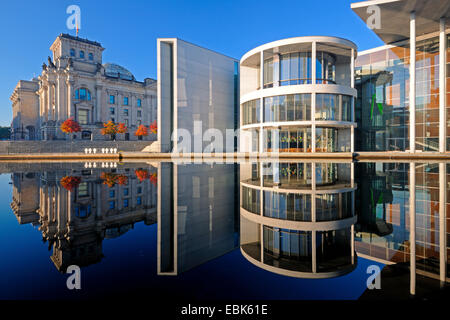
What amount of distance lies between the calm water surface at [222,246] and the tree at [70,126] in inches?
1971

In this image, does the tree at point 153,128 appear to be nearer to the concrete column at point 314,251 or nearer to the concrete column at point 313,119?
the concrete column at point 313,119

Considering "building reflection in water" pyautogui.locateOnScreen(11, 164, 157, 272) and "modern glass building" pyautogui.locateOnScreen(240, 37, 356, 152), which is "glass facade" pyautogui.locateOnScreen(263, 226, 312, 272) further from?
"modern glass building" pyautogui.locateOnScreen(240, 37, 356, 152)

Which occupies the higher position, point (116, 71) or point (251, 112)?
point (116, 71)

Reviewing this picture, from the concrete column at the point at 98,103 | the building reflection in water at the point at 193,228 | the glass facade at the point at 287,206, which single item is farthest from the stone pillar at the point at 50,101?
the glass facade at the point at 287,206

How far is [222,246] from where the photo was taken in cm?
425

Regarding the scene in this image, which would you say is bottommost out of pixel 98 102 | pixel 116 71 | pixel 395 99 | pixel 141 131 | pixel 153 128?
pixel 141 131

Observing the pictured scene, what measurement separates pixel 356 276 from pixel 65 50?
6820 centimetres

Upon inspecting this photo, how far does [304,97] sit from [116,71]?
2208 inches

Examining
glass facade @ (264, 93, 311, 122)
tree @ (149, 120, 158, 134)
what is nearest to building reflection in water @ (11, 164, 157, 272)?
glass facade @ (264, 93, 311, 122)

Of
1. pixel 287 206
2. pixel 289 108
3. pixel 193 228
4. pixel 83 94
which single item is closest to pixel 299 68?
pixel 289 108

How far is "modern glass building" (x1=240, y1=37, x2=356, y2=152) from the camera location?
29.5 m

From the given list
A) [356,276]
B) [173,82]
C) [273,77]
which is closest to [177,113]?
[173,82]

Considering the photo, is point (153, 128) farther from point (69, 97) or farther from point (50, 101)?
point (50, 101)
